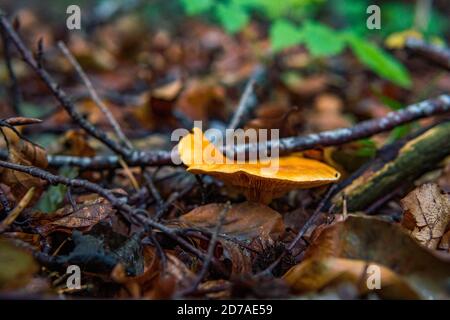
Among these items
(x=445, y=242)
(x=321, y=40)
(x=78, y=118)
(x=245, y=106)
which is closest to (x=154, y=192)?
(x=78, y=118)

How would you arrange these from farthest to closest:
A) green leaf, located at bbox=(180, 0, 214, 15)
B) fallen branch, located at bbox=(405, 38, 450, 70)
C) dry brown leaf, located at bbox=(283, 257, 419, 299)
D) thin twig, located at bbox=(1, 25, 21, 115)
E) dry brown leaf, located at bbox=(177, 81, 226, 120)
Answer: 1. dry brown leaf, located at bbox=(177, 81, 226, 120)
2. green leaf, located at bbox=(180, 0, 214, 15)
3. fallen branch, located at bbox=(405, 38, 450, 70)
4. thin twig, located at bbox=(1, 25, 21, 115)
5. dry brown leaf, located at bbox=(283, 257, 419, 299)

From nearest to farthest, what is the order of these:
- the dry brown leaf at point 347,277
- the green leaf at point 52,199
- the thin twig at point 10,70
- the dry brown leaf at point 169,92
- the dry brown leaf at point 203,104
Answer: the dry brown leaf at point 347,277 → the green leaf at point 52,199 → the thin twig at point 10,70 → the dry brown leaf at point 169,92 → the dry brown leaf at point 203,104

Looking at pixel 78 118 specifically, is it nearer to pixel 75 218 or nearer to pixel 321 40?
pixel 75 218

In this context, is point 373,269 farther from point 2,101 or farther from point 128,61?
point 128,61

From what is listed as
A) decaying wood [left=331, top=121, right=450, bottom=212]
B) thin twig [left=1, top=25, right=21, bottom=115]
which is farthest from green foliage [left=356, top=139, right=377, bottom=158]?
thin twig [left=1, top=25, right=21, bottom=115]

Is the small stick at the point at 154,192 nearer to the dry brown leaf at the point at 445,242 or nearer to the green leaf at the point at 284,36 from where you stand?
the dry brown leaf at the point at 445,242

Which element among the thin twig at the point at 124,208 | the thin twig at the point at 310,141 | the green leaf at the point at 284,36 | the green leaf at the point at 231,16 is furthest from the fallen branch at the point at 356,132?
the green leaf at the point at 231,16

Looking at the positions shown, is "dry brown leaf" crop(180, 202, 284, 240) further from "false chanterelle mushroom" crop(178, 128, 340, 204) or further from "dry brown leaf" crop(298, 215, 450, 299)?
"dry brown leaf" crop(298, 215, 450, 299)
